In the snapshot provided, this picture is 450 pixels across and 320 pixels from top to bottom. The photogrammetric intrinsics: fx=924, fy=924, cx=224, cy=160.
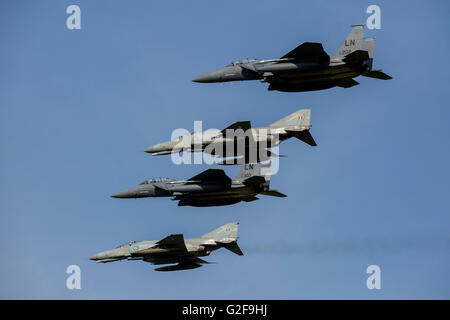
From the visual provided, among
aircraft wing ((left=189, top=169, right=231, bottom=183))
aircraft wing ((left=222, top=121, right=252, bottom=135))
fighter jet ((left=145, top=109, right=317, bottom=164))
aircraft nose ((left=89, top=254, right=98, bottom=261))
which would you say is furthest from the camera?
aircraft nose ((left=89, top=254, right=98, bottom=261))

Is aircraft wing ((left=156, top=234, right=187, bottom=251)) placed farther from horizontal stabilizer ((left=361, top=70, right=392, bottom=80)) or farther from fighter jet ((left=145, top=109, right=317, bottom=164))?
horizontal stabilizer ((left=361, top=70, right=392, bottom=80))

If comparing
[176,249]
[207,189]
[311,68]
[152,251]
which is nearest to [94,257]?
[152,251]

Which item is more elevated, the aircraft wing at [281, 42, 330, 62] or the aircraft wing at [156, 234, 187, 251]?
the aircraft wing at [281, 42, 330, 62]

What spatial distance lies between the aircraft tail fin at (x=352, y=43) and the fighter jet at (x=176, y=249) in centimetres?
2070

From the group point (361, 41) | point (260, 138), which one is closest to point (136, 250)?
point (260, 138)

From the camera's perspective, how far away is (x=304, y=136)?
77000 millimetres

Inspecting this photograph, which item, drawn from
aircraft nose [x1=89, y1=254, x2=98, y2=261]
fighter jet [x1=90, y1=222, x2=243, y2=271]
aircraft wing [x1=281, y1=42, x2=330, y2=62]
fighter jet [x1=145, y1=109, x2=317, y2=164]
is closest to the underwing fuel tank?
fighter jet [x1=90, y1=222, x2=243, y2=271]

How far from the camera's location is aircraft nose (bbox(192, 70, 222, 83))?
3066 inches

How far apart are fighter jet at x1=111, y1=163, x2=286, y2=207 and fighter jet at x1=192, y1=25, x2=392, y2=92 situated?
8.20m

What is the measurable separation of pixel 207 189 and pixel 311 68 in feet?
44.2

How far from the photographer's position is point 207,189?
77750mm
